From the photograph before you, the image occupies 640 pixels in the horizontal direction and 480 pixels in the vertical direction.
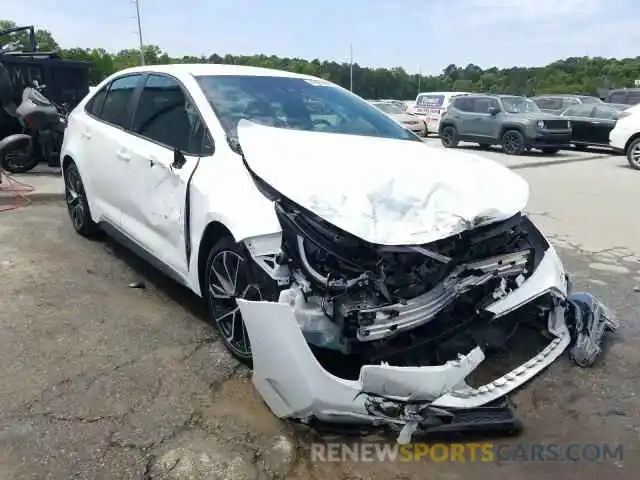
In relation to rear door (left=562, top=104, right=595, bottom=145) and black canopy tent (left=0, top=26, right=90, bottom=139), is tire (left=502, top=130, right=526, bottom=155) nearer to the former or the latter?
rear door (left=562, top=104, right=595, bottom=145)

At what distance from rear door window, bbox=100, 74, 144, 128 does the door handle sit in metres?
0.26

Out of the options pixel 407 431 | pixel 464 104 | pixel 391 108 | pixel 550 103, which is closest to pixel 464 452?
pixel 407 431

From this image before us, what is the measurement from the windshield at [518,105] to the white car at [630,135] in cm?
387

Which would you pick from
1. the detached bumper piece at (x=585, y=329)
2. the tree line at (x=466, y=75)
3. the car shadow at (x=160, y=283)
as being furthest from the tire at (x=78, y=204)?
the tree line at (x=466, y=75)

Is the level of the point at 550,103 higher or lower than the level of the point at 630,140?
higher

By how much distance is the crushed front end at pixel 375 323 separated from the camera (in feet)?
8.69

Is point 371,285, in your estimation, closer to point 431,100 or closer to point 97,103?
point 97,103

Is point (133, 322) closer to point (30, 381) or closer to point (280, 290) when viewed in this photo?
point (30, 381)

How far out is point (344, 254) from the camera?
9.00 ft

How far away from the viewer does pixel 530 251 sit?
3383 mm

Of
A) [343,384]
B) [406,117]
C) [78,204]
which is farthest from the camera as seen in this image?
[406,117]

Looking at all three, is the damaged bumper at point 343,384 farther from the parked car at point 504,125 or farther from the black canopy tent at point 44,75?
the parked car at point 504,125

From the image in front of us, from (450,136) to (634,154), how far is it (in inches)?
245

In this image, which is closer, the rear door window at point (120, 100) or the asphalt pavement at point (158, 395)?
the asphalt pavement at point (158, 395)
